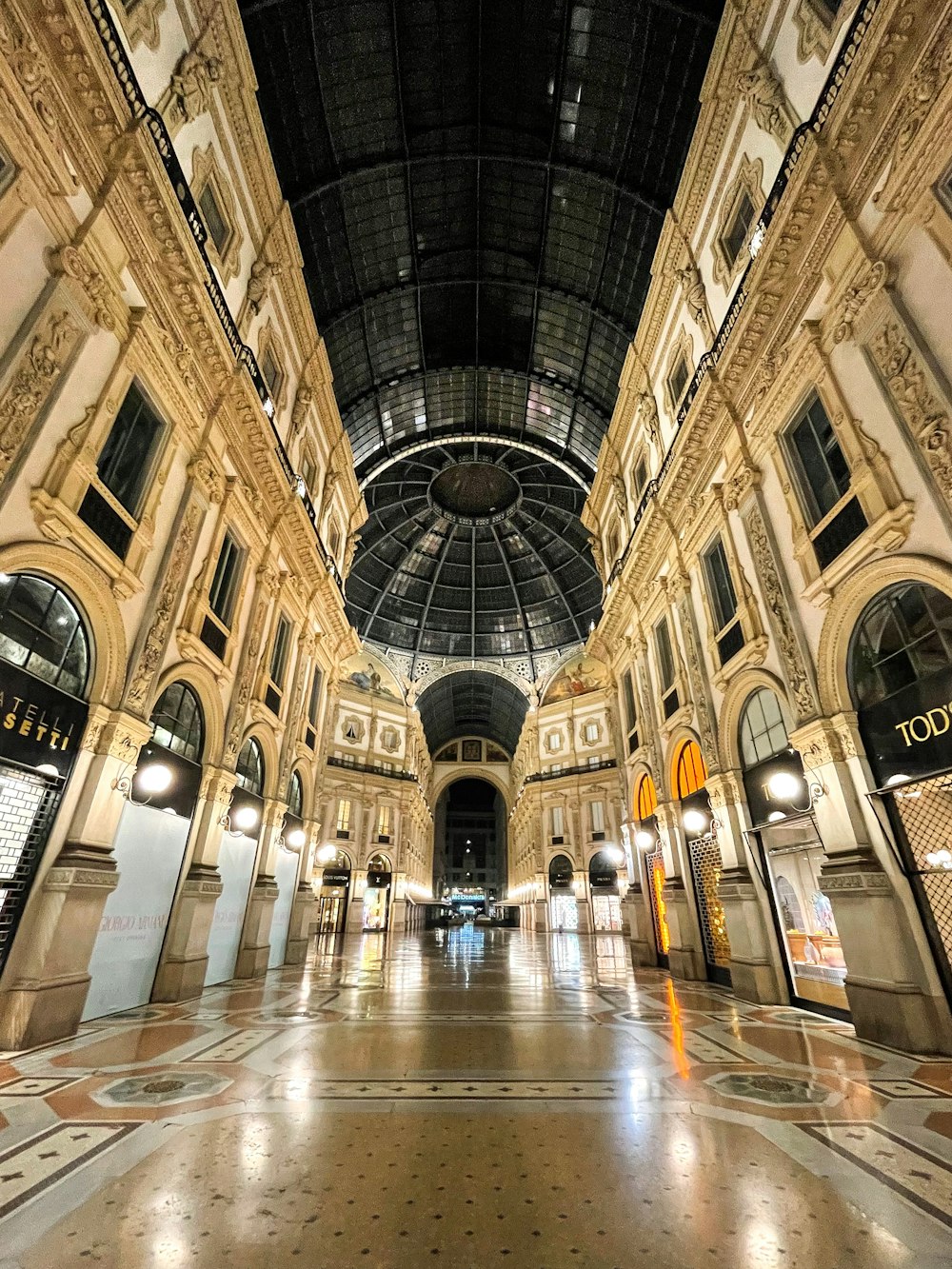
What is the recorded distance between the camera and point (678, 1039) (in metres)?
A: 7.64

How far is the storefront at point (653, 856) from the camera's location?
56.3ft

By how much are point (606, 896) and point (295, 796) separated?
26701 millimetres

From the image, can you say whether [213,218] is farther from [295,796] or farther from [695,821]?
[695,821]

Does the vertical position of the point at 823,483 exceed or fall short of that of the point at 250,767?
it exceeds it

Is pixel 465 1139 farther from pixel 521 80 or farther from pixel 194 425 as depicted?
pixel 521 80

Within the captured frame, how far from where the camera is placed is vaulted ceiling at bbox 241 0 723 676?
15.0m

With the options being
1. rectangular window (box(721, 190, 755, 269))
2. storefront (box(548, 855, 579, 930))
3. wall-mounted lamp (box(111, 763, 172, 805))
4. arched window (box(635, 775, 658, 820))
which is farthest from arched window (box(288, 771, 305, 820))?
storefront (box(548, 855, 579, 930))

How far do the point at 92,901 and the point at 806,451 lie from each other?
14.7m

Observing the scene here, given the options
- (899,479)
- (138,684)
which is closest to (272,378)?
(138,684)

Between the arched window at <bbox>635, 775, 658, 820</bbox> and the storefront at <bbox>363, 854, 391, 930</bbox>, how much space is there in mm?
23336

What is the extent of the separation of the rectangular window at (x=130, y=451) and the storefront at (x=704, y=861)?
1392cm

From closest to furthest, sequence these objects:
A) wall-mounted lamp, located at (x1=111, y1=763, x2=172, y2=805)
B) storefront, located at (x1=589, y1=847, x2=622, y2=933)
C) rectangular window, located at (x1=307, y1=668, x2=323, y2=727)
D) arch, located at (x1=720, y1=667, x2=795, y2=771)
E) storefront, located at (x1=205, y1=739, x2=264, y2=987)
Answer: wall-mounted lamp, located at (x1=111, y1=763, x2=172, y2=805) → arch, located at (x1=720, y1=667, x2=795, y2=771) → storefront, located at (x1=205, y1=739, x2=264, y2=987) → rectangular window, located at (x1=307, y1=668, x2=323, y2=727) → storefront, located at (x1=589, y1=847, x2=622, y2=933)

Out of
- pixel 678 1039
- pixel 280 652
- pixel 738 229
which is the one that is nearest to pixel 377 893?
pixel 280 652

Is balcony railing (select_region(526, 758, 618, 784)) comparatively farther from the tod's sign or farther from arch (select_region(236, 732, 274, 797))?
the tod's sign
